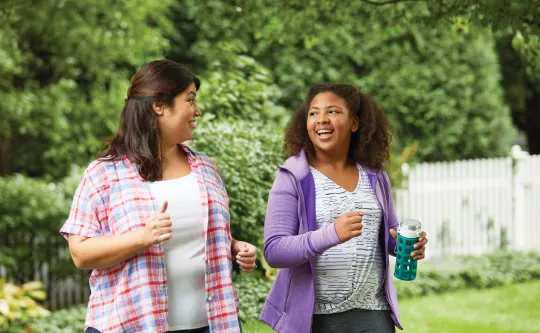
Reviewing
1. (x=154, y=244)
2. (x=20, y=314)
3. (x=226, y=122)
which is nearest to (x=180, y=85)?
(x=154, y=244)

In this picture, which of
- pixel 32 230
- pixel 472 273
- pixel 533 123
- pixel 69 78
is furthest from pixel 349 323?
pixel 533 123

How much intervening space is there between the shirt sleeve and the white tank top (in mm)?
194

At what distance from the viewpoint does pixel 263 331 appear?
182 inches

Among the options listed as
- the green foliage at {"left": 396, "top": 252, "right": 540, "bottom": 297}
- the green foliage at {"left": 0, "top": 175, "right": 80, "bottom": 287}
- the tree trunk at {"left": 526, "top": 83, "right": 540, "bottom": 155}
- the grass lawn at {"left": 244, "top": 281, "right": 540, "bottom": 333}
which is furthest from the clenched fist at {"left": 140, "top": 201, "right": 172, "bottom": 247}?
the tree trunk at {"left": 526, "top": 83, "right": 540, "bottom": 155}

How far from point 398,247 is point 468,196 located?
28.8ft

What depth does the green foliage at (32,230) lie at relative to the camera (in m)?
9.44

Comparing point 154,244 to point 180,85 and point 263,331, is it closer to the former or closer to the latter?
point 180,85

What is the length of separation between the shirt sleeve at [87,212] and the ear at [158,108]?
33cm

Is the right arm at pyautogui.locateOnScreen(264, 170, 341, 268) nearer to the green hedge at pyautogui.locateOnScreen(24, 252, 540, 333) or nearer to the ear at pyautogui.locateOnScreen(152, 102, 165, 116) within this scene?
the ear at pyautogui.locateOnScreen(152, 102, 165, 116)

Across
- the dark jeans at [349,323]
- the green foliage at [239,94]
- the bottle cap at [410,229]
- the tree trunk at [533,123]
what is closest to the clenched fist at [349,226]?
the bottle cap at [410,229]

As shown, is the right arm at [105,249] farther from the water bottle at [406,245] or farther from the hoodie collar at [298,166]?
the water bottle at [406,245]

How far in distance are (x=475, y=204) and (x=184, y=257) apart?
30.4 feet

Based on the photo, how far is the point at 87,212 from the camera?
277 centimetres

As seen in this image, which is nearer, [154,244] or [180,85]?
[154,244]
